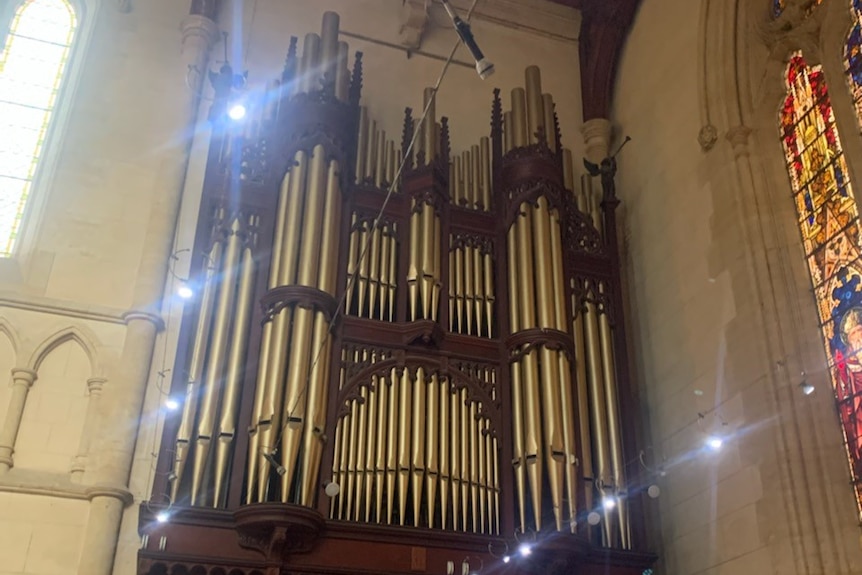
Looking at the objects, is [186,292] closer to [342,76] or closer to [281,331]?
[281,331]

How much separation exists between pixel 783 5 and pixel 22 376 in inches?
329

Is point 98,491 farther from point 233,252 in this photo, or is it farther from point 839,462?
point 839,462

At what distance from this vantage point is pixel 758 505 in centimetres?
743

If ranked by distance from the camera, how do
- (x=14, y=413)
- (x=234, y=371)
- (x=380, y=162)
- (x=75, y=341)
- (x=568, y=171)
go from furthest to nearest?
(x=568, y=171) < (x=380, y=162) < (x=75, y=341) < (x=234, y=371) < (x=14, y=413)

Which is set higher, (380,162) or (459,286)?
(380,162)

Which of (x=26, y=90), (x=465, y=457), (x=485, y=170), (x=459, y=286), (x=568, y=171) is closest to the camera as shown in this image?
(x=465, y=457)

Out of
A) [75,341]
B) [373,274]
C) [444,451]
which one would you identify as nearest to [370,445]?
[444,451]

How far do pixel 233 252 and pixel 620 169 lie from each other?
5242 millimetres

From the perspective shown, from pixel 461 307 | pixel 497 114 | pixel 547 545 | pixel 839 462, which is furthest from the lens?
pixel 497 114

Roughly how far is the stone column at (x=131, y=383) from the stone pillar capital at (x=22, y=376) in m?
0.68

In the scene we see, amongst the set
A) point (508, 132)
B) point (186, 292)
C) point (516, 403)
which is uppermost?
point (508, 132)

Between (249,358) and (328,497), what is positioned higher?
(249,358)

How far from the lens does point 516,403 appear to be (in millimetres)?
8664

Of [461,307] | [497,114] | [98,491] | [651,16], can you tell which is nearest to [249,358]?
[98,491]
